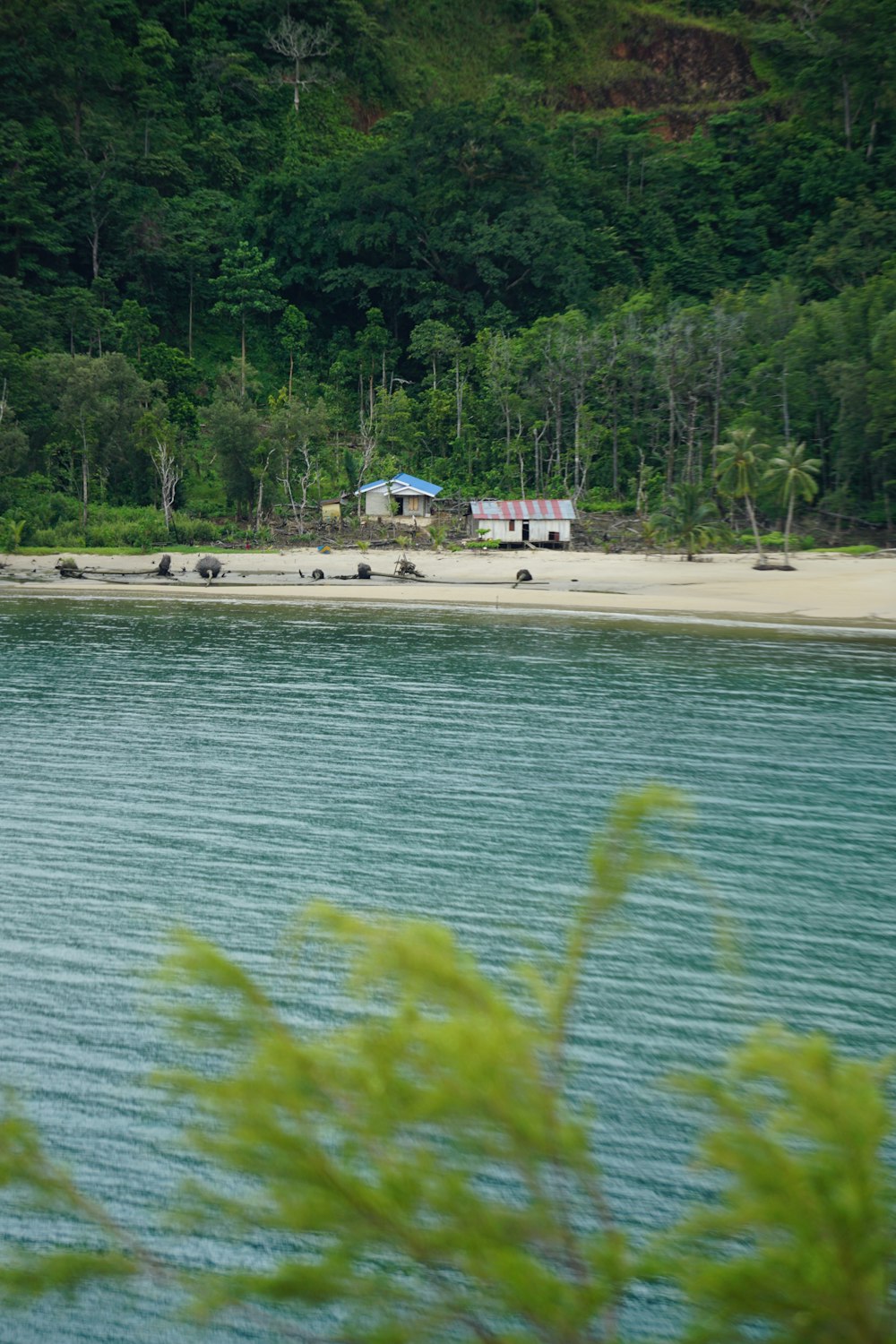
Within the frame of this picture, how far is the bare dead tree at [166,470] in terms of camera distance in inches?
2314

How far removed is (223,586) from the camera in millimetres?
49250

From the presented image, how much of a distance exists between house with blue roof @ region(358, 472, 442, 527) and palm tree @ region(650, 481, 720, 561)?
41.2ft

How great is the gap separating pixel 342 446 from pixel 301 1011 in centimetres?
6088

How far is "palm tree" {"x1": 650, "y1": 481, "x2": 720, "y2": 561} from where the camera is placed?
52.9 meters

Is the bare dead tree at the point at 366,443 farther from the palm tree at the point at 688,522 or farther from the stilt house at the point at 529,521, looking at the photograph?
the palm tree at the point at 688,522

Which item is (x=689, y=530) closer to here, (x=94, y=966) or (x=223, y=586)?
(x=223, y=586)

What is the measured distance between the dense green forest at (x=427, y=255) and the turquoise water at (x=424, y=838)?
87.9 ft

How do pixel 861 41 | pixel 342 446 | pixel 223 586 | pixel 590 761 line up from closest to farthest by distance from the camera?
pixel 590 761 < pixel 223 586 < pixel 342 446 < pixel 861 41

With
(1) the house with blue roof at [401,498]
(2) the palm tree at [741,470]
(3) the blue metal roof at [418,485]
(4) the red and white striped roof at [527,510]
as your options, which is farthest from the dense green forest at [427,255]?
(4) the red and white striped roof at [527,510]

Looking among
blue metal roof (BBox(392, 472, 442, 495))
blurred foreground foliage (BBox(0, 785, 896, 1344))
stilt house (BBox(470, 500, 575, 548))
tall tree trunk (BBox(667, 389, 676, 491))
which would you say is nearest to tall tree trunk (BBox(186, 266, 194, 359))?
blue metal roof (BBox(392, 472, 442, 495))

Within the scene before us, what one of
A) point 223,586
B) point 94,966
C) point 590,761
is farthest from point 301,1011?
point 223,586

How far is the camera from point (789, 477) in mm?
50562

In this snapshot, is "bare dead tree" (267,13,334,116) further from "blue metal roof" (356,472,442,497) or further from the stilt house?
the stilt house

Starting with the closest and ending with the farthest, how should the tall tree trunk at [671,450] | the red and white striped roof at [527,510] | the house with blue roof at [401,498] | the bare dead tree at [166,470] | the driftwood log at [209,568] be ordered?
the driftwood log at [209,568], the red and white striped roof at [527,510], the bare dead tree at [166,470], the tall tree trunk at [671,450], the house with blue roof at [401,498]
